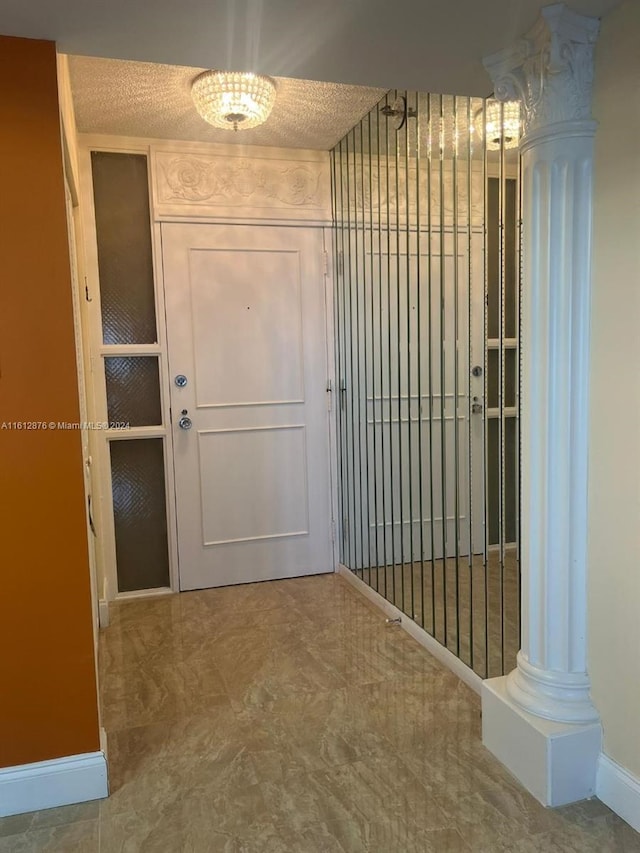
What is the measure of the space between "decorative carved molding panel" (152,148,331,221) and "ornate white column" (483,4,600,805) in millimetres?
1803

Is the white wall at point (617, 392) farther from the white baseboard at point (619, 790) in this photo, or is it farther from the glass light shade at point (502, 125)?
the glass light shade at point (502, 125)

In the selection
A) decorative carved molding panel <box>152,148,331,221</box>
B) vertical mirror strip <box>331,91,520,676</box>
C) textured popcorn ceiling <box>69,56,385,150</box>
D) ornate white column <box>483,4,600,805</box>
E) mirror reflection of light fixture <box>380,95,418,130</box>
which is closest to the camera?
ornate white column <box>483,4,600,805</box>

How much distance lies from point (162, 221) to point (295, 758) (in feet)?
8.58

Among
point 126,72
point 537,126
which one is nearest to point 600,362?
point 537,126

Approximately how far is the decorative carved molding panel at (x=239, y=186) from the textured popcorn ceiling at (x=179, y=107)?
0.34 ft

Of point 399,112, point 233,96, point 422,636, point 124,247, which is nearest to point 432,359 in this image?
point 399,112

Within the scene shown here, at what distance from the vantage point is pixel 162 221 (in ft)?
11.0

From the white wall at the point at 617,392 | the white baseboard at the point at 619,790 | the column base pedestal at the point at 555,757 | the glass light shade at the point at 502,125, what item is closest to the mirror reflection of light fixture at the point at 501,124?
the glass light shade at the point at 502,125

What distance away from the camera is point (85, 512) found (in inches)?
72.1

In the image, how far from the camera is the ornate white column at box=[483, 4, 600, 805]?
1715mm

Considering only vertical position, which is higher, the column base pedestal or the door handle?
the door handle

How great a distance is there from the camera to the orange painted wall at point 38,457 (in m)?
1.70

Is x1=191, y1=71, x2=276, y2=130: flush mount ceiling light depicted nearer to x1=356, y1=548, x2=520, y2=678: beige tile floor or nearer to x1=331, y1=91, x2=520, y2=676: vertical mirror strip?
x1=331, y1=91, x2=520, y2=676: vertical mirror strip

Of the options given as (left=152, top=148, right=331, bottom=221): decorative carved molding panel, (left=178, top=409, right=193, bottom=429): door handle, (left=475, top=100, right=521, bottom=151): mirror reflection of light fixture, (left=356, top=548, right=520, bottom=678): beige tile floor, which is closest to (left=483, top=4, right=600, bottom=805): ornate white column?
(left=475, top=100, right=521, bottom=151): mirror reflection of light fixture
